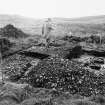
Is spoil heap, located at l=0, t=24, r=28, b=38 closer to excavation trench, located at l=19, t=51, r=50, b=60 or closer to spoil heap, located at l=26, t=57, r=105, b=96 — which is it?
excavation trench, located at l=19, t=51, r=50, b=60

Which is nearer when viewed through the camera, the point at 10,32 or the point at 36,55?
the point at 36,55

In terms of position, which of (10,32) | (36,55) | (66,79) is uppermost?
(10,32)

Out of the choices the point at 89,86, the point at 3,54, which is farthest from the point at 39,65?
the point at 3,54

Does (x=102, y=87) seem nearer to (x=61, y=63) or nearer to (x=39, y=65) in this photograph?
(x=61, y=63)

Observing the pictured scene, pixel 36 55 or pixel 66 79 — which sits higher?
pixel 36 55

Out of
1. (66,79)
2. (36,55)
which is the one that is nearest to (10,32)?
(36,55)

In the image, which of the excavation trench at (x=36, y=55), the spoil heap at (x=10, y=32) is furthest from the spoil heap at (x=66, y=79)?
the spoil heap at (x=10, y=32)

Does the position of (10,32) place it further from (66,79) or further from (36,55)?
(66,79)

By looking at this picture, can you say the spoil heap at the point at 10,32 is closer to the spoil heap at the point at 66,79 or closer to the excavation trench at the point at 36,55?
the excavation trench at the point at 36,55
